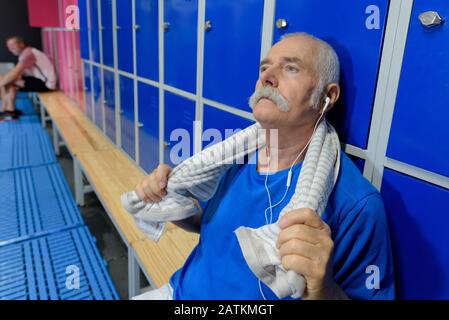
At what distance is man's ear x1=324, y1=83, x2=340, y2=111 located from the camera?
0.99 meters

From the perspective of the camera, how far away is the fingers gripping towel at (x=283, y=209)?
741 millimetres

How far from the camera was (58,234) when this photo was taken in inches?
94.5

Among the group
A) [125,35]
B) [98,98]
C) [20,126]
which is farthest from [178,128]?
[20,126]

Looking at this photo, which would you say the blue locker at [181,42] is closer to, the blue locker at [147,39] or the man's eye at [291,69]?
the blue locker at [147,39]

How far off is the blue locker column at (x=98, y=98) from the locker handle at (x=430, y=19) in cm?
333

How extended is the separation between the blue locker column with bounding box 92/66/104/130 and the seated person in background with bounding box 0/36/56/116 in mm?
2653

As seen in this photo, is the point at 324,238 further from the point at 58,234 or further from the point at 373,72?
the point at 58,234

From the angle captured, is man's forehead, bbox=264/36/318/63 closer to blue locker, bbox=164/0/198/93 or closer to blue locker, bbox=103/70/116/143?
blue locker, bbox=164/0/198/93

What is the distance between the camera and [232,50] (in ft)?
4.83

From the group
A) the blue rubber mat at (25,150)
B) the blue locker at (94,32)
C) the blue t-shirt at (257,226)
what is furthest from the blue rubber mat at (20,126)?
the blue t-shirt at (257,226)

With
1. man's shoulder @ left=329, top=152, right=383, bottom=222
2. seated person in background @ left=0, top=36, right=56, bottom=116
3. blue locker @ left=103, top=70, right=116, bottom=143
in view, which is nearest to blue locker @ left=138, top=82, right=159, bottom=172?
blue locker @ left=103, top=70, right=116, bottom=143

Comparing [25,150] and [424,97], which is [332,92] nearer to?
[424,97]
